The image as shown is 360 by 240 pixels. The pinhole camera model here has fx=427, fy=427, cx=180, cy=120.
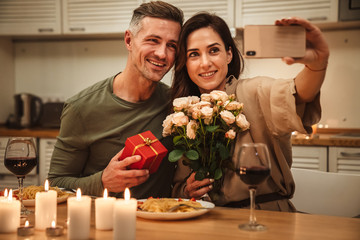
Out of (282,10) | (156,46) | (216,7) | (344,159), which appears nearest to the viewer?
(156,46)

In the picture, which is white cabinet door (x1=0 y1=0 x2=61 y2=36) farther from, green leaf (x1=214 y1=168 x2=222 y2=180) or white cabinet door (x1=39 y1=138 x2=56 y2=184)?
green leaf (x1=214 y1=168 x2=222 y2=180)

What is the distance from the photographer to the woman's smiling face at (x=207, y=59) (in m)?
1.73

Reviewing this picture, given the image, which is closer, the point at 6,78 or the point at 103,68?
the point at 103,68

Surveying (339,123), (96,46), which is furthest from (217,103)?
(96,46)

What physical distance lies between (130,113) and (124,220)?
1.00 metres

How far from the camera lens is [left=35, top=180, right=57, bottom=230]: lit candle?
115 cm

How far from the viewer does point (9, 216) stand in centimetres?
112

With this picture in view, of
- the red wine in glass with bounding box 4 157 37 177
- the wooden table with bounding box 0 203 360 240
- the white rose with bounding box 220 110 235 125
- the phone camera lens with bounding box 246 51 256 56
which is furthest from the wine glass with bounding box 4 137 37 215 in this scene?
the phone camera lens with bounding box 246 51 256 56

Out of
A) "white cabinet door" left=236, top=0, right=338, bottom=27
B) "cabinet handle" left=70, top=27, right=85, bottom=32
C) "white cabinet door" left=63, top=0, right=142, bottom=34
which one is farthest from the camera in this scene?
"cabinet handle" left=70, top=27, right=85, bottom=32

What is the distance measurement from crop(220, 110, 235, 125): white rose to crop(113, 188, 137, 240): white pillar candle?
476mm

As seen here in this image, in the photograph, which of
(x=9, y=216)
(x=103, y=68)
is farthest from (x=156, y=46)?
Result: (x=103, y=68)

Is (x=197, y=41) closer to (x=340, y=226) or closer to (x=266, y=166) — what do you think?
(x=266, y=166)

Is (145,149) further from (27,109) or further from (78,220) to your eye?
(27,109)

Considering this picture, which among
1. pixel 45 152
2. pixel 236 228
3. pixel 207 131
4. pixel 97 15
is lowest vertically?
pixel 45 152
